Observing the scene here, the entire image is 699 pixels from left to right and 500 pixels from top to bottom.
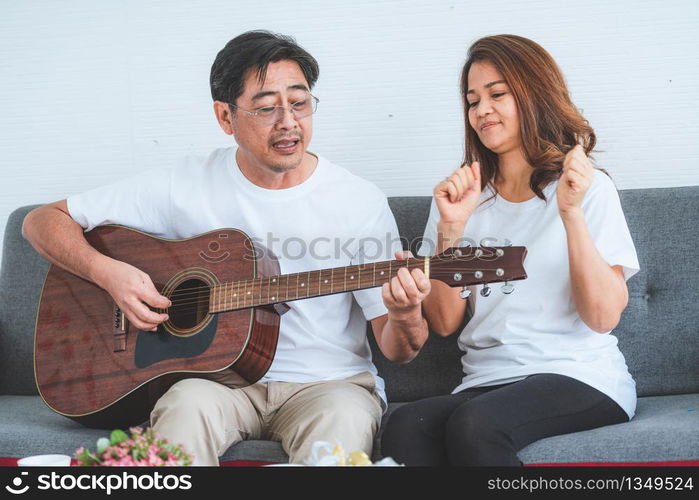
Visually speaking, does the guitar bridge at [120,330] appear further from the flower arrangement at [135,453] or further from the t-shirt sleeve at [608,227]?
the t-shirt sleeve at [608,227]

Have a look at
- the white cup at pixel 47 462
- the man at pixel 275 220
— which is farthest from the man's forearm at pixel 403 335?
the white cup at pixel 47 462

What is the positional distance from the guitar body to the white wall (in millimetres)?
680

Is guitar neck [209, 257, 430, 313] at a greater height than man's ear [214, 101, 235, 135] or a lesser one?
lesser

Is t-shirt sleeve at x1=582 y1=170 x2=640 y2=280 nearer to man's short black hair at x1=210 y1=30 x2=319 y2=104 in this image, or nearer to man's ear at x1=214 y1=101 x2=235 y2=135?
man's short black hair at x1=210 y1=30 x2=319 y2=104

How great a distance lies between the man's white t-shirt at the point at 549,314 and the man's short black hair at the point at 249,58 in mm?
682

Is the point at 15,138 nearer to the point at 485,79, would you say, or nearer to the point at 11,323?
the point at 11,323

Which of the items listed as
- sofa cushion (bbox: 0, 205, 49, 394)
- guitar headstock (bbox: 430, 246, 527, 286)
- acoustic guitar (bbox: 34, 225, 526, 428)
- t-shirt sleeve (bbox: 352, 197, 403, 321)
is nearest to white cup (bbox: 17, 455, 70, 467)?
acoustic guitar (bbox: 34, 225, 526, 428)

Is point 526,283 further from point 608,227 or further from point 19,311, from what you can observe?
point 19,311

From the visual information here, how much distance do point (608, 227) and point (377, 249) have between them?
22.3 inches

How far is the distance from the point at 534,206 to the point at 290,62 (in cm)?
71

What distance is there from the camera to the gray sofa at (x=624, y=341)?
1.81m

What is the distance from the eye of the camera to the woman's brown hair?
6.08 feet

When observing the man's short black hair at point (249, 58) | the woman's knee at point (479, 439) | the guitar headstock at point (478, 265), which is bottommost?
the woman's knee at point (479, 439)

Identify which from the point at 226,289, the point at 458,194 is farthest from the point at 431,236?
the point at 226,289
